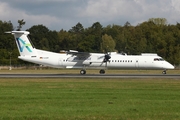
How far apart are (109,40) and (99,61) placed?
7071cm

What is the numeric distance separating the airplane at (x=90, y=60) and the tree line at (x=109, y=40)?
4060cm

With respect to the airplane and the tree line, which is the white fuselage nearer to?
the airplane

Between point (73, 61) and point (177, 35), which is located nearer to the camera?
point (73, 61)

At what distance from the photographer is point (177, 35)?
111125mm

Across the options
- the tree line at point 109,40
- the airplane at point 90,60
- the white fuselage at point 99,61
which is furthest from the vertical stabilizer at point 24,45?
the tree line at point 109,40

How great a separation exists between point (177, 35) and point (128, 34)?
2584 centimetres

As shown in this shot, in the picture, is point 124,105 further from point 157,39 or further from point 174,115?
point 157,39

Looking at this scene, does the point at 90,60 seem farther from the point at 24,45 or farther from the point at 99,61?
the point at 24,45

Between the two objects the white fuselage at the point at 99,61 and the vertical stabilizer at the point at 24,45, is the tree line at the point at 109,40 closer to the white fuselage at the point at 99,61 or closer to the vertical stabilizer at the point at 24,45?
the white fuselage at the point at 99,61

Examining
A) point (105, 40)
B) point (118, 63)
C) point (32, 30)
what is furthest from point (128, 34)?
point (118, 63)

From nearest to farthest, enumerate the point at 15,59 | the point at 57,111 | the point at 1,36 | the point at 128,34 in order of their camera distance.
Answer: the point at 57,111, the point at 15,59, the point at 1,36, the point at 128,34

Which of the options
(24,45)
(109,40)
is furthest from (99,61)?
(109,40)

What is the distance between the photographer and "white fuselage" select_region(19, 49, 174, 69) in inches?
2149

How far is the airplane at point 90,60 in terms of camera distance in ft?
179
